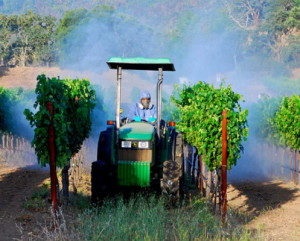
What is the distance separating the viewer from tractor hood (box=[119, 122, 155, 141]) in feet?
39.9

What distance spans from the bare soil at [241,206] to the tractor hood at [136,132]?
1945 mm

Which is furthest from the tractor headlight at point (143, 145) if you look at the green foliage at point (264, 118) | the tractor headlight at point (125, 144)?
the green foliage at point (264, 118)

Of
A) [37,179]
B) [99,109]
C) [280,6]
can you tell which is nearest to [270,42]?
[280,6]

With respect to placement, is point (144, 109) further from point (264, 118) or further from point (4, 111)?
point (4, 111)

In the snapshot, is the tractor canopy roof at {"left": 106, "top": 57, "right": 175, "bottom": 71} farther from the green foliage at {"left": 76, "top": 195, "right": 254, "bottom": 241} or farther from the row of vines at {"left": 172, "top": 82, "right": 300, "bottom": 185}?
the green foliage at {"left": 76, "top": 195, "right": 254, "bottom": 241}

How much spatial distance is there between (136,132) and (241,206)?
12.1 ft

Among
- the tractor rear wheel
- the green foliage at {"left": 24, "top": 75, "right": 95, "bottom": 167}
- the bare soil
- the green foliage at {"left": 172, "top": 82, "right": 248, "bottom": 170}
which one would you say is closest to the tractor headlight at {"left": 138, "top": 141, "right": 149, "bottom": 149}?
the tractor rear wheel

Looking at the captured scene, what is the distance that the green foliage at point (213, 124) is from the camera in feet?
40.3

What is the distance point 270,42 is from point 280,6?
4009 millimetres

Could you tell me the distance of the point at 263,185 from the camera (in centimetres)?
1978

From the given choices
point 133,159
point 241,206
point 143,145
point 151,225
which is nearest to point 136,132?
point 143,145

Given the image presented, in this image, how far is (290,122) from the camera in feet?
63.4

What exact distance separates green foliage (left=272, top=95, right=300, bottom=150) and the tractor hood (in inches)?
296

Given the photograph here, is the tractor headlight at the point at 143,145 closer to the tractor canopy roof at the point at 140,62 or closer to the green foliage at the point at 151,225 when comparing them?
the green foliage at the point at 151,225
